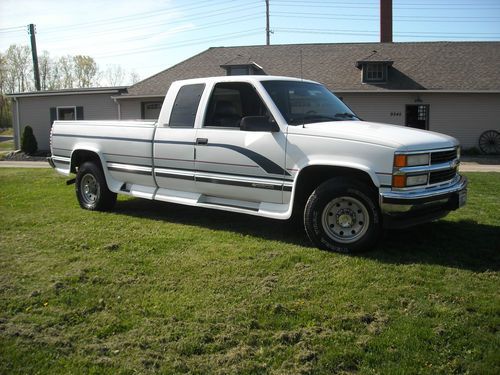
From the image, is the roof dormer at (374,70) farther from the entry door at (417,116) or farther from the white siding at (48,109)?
the white siding at (48,109)

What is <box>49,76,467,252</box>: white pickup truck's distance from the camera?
525 cm

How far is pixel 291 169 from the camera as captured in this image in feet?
19.0

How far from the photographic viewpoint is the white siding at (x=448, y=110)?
22.2 metres

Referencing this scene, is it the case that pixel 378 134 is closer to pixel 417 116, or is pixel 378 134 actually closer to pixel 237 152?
pixel 237 152

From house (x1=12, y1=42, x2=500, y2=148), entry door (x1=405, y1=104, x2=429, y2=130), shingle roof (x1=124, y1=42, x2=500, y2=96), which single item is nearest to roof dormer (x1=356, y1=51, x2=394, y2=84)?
house (x1=12, y1=42, x2=500, y2=148)

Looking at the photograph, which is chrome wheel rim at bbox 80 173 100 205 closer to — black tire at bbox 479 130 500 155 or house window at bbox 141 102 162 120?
house window at bbox 141 102 162 120

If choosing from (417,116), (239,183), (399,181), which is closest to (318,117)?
(239,183)

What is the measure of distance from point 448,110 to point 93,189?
1860 centimetres

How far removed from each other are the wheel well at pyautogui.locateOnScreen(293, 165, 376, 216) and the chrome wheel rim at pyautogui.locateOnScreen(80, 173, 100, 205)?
3.87 m

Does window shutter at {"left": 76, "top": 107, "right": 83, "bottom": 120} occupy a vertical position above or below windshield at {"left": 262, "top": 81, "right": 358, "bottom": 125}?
above

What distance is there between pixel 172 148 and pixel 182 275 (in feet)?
8.26

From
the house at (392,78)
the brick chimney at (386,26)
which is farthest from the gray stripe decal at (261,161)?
the brick chimney at (386,26)

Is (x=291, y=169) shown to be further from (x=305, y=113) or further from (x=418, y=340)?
(x=418, y=340)

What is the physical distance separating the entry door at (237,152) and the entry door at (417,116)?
1802cm
